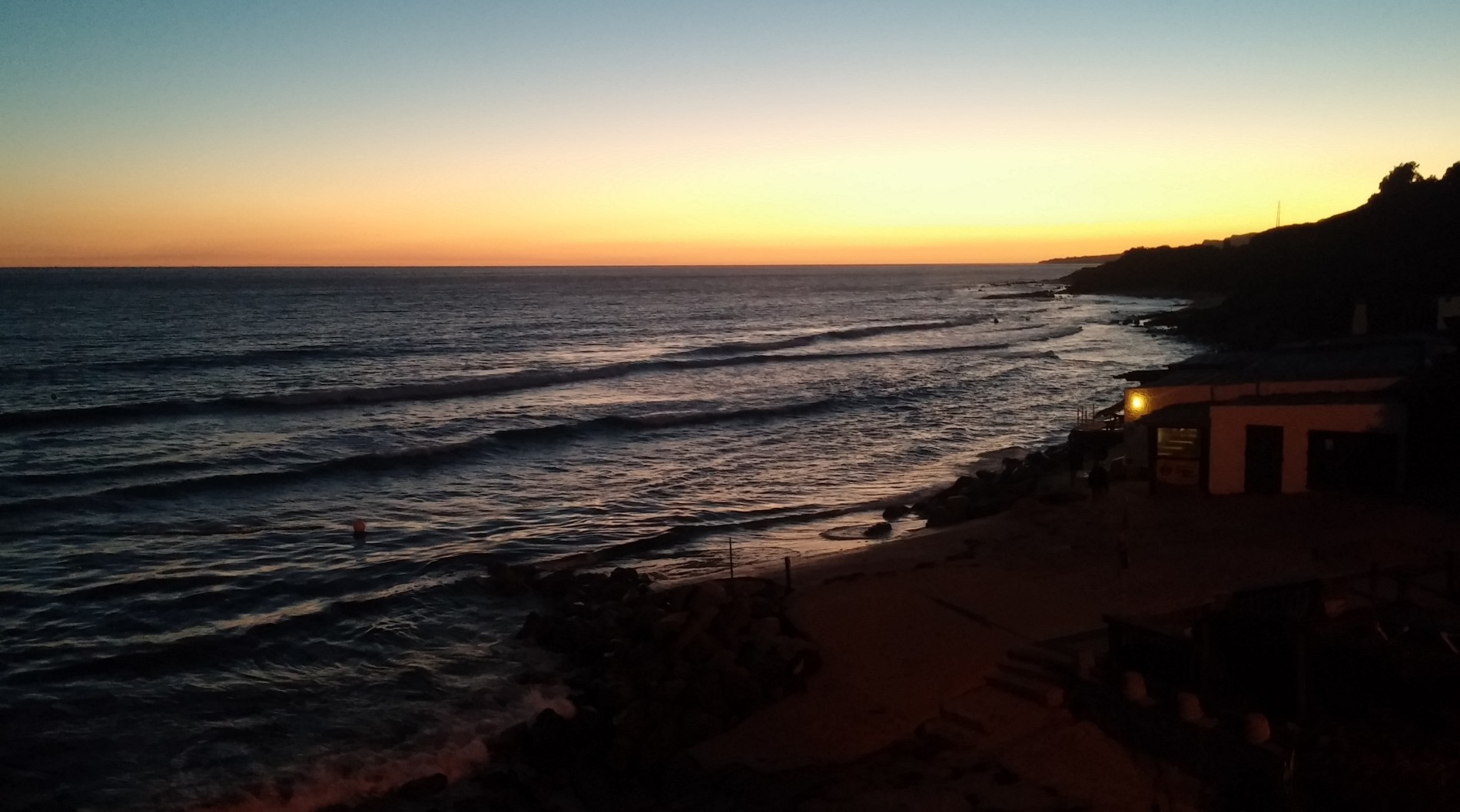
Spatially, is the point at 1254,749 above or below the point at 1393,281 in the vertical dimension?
below

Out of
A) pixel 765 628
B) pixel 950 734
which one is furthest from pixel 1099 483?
pixel 950 734

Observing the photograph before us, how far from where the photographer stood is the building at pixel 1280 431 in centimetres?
1775

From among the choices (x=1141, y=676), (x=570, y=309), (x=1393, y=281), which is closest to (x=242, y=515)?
(x=1141, y=676)

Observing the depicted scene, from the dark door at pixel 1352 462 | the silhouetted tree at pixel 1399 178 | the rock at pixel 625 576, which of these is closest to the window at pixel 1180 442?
the dark door at pixel 1352 462

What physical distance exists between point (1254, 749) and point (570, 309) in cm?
9632

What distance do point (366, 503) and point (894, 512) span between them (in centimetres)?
1246

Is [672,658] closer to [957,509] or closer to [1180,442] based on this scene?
[957,509]

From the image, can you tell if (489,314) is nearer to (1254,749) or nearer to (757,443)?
(757,443)

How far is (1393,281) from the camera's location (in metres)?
40.2

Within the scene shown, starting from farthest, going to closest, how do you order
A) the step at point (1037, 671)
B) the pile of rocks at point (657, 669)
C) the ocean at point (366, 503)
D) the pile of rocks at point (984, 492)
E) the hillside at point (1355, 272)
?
the hillside at point (1355, 272) < the pile of rocks at point (984, 492) < the ocean at point (366, 503) < the pile of rocks at point (657, 669) < the step at point (1037, 671)

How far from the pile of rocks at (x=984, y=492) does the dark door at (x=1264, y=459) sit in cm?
456

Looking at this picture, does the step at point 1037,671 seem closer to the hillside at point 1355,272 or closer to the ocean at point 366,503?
the ocean at point 366,503

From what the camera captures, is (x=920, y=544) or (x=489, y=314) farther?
(x=489, y=314)

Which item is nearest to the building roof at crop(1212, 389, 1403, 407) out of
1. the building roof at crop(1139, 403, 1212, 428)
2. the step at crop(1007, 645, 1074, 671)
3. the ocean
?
the building roof at crop(1139, 403, 1212, 428)
